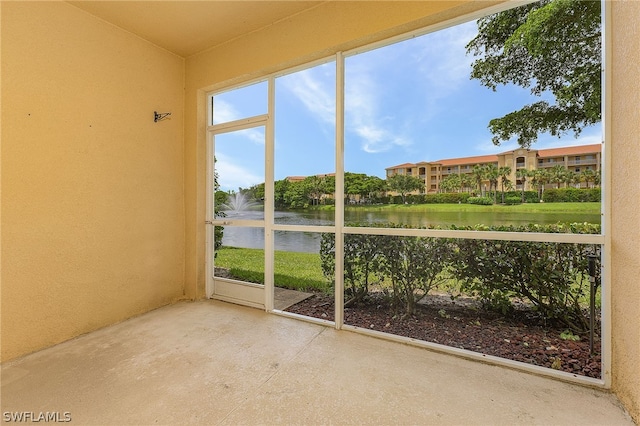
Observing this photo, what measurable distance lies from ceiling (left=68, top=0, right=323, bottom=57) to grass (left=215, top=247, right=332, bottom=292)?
2.33m

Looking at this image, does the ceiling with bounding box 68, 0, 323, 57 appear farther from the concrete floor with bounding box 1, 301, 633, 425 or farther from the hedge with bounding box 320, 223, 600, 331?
the concrete floor with bounding box 1, 301, 633, 425

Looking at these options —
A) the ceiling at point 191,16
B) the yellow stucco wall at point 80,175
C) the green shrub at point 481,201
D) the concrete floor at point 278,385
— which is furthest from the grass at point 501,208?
the yellow stucco wall at point 80,175

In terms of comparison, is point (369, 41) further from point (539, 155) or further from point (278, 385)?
point (278, 385)

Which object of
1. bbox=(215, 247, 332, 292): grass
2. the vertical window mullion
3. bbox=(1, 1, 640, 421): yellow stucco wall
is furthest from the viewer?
bbox=(215, 247, 332, 292): grass

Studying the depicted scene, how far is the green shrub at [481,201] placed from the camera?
204 cm

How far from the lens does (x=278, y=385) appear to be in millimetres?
1690

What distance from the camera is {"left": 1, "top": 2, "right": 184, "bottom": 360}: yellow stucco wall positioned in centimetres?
204

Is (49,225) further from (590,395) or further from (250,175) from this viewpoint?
(590,395)

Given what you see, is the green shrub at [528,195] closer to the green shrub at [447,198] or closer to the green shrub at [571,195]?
the green shrub at [571,195]

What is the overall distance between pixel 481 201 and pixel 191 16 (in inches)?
120

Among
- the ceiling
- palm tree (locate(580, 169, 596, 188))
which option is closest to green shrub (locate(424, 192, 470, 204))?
palm tree (locate(580, 169, 596, 188))

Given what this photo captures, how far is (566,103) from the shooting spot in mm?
1818

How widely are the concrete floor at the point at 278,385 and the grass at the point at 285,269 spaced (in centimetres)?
65

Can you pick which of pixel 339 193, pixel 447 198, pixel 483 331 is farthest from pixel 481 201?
pixel 339 193
